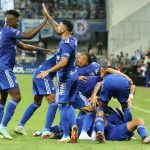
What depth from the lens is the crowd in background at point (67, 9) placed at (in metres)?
46.6

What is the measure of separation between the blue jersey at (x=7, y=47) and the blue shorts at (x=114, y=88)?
1684mm

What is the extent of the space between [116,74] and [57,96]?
1079 mm

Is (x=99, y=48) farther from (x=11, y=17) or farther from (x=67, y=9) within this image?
(x=11, y=17)

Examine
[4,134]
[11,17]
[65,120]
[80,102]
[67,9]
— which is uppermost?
[67,9]

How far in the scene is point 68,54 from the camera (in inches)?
355

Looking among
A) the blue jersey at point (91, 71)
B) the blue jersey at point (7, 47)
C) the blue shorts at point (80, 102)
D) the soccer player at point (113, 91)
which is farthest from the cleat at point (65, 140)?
the blue jersey at point (91, 71)

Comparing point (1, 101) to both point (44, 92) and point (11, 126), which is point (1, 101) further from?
point (11, 126)

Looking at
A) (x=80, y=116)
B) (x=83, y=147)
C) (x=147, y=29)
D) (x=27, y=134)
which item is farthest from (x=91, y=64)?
(x=147, y=29)

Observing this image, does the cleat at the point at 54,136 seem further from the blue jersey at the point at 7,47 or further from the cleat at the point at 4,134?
the blue jersey at the point at 7,47

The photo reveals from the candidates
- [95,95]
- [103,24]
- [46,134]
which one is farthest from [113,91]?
[103,24]

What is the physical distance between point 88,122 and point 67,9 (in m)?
38.7

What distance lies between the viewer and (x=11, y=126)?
11406 millimetres

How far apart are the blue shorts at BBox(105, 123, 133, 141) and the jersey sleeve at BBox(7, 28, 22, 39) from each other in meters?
2.19

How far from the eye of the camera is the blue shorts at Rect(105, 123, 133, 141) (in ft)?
30.2
